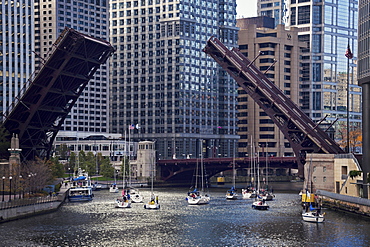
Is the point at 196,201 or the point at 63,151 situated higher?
the point at 63,151

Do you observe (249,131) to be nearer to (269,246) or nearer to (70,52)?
(70,52)

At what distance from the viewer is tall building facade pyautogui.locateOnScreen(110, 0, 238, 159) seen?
181m

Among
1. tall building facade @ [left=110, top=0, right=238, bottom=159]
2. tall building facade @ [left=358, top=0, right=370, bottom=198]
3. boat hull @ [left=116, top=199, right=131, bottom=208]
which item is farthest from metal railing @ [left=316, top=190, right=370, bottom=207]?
tall building facade @ [left=110, top=0, right=238, bottom=159]

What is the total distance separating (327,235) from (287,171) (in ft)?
403

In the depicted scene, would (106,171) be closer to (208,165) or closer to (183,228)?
(208,165)

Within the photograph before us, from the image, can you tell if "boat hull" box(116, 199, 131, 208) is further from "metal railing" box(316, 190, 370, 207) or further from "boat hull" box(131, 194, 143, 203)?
"metal railing" box(316, 190, 370, 207)

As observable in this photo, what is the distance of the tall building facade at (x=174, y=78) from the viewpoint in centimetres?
18112

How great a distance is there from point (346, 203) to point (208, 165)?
60803mm

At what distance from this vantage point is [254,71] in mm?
95562

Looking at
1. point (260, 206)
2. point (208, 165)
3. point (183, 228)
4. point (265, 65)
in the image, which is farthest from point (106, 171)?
point (183, 228)

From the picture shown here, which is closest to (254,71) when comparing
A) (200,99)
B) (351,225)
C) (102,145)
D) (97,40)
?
(97,40)

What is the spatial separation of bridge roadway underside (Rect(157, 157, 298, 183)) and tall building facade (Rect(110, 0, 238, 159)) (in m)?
36.8

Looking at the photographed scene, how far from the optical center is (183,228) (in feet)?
213

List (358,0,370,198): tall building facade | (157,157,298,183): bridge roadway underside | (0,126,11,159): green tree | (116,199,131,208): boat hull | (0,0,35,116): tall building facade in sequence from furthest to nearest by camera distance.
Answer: (0,0,35,116): tall building facade < (157,157,298,183): bridge roadway underside < (116,199,131,208): boat hull < (0,126,11,159): green tree < (358,0,370,198): tall building facade
